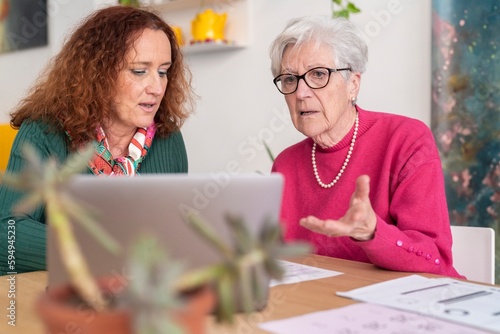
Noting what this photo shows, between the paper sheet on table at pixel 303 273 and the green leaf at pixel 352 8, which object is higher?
the green leaf at pixel 352 8

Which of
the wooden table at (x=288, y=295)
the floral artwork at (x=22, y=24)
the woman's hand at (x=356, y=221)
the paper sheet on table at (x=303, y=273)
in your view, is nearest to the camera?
the wooden table at (x=288, y=295)

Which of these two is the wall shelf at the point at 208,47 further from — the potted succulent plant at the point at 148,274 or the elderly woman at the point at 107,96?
the potted succulent plant at the point at 148,274

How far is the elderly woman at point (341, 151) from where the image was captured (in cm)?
146

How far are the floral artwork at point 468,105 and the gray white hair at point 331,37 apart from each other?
0.71 m

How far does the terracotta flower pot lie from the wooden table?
32cm

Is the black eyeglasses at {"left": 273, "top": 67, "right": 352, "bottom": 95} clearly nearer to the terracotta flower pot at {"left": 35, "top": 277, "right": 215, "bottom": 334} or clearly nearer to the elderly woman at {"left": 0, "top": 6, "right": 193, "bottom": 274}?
the elderly woman at {"left": 0, "top": 6, "right": 193, "bottom": 274}

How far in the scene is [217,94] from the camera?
321 centimetres

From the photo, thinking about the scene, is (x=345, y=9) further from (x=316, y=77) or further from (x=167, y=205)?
(x=167, y=205)

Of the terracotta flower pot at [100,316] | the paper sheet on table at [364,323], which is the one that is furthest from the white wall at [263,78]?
the terracotta flower pot at [100,316]

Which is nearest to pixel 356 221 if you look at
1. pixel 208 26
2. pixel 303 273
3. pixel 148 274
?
pixel 303 273

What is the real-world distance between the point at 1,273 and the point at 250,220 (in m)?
0.95

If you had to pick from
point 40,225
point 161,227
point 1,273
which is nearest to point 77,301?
point 161,227

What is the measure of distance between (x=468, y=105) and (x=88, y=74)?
1.45 metres

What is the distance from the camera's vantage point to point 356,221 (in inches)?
43.5
